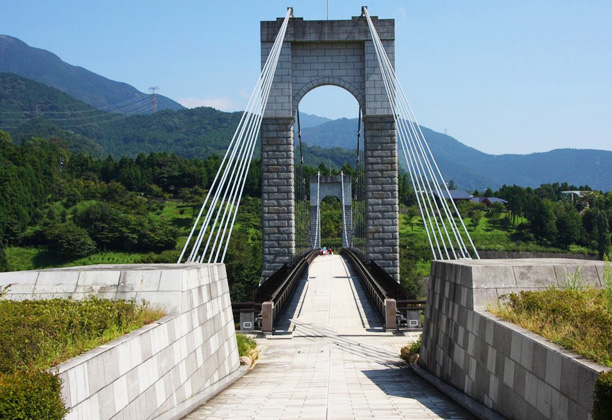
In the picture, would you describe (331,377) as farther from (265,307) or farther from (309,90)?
(309,90)

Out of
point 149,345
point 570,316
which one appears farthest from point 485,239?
point 149,345

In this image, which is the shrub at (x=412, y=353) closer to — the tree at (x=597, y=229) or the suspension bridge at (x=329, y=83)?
the suspension bridge at (x=329, y=83)

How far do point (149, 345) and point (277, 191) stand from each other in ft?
57.7

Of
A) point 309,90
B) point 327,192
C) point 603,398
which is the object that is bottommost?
point 603,398

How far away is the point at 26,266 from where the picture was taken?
66125mm

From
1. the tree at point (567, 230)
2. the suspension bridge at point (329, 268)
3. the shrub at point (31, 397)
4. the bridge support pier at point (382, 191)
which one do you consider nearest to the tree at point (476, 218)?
the tree at point (567, 230)

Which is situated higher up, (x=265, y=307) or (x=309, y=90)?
(x=309, y=90)

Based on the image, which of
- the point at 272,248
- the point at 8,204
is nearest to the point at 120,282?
the point at 272,248

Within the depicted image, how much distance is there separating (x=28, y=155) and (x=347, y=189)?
4435 cm

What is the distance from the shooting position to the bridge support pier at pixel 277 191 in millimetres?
23344

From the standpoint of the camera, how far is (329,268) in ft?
103

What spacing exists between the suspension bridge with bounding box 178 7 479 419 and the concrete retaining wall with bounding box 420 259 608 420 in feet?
1.39

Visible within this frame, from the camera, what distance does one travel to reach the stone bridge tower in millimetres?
23391

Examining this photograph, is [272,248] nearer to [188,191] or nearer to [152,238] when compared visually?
[152,238]
